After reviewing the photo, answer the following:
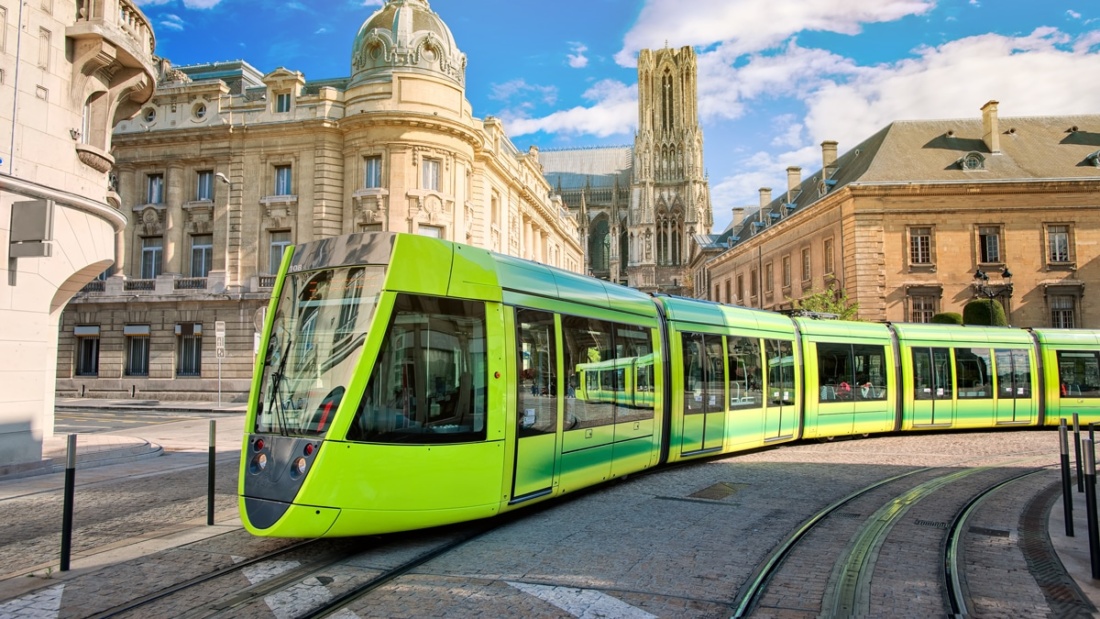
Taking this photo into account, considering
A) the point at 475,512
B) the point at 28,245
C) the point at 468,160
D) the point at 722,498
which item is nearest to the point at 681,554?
the point at 475,512

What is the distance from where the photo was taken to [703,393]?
1252 centimetres

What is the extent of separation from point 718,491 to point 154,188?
113 feet

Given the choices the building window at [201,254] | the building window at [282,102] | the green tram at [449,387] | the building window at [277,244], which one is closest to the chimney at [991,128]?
the green tram at [449,387]

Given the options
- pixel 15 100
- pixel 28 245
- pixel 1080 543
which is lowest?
pixel 1080 543

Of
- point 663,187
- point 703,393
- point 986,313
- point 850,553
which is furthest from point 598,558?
point 663,187

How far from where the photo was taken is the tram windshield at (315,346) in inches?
255

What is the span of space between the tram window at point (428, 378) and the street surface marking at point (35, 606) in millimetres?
2431

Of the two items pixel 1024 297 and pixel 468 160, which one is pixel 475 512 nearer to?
pixel 468 160

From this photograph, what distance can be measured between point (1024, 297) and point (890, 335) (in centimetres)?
2703

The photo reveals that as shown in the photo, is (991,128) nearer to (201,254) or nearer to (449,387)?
(201,254)

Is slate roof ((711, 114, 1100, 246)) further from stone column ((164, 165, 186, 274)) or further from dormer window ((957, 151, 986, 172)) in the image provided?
stone column ((164, 165, 186, 274))

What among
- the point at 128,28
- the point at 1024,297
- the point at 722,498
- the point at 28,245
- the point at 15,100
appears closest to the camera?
the point at 722,498

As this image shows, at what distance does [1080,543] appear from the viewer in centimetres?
741

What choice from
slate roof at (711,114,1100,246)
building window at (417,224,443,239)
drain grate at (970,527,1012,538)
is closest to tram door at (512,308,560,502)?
drain grate at (970,527,1012,538)
